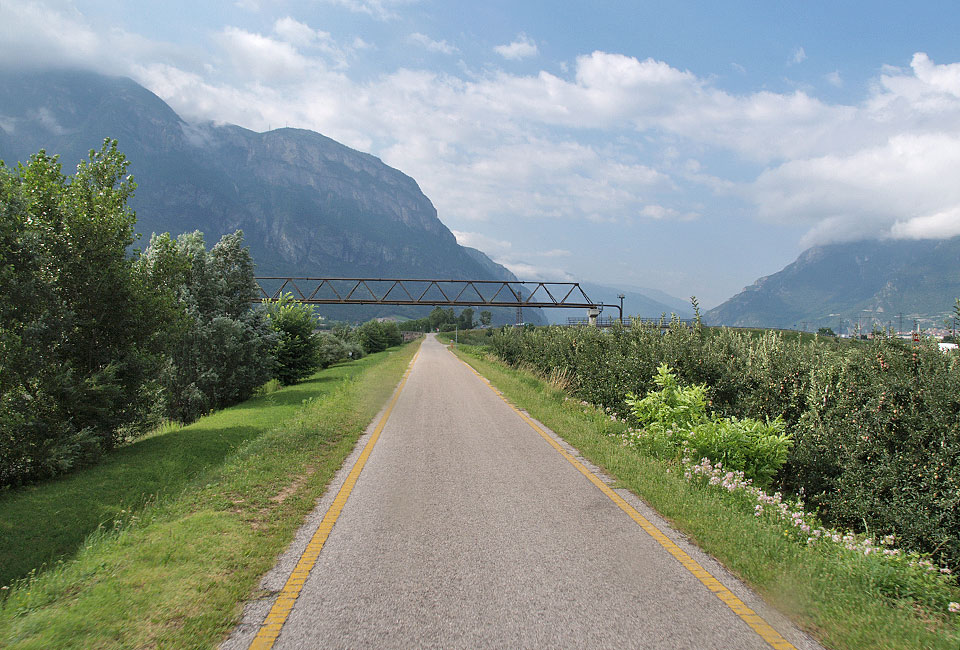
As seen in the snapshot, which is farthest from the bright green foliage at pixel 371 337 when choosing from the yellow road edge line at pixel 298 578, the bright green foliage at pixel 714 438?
the yellow road edge line at pixel 298 578

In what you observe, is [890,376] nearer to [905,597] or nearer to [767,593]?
[905,597]

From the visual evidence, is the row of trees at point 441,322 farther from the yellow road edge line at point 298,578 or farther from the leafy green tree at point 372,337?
the yellow road edge line at point 298,578

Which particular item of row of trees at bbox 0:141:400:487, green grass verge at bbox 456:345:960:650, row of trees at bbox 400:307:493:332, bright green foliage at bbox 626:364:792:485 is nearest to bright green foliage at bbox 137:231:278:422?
row of trees at bbox 0:141:400:487

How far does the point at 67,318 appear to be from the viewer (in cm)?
1070

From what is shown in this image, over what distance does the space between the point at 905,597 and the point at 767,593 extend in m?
1.08

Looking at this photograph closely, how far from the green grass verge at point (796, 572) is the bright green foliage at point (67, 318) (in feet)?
31.7

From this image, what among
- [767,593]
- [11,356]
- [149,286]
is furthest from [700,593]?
[149,286]

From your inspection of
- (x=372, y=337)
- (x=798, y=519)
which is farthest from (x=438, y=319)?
(x=798, y=519)

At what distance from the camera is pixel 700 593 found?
446cm

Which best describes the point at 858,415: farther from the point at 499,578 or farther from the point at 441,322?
the point at 441,322

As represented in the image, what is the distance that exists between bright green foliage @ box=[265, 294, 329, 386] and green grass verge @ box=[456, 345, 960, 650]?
2183cm

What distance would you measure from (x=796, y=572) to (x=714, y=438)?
Answer: 167 inches

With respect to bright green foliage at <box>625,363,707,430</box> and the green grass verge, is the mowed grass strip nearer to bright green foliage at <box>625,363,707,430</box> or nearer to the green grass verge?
the green grass verge

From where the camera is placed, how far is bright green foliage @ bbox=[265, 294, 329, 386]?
2710cm
